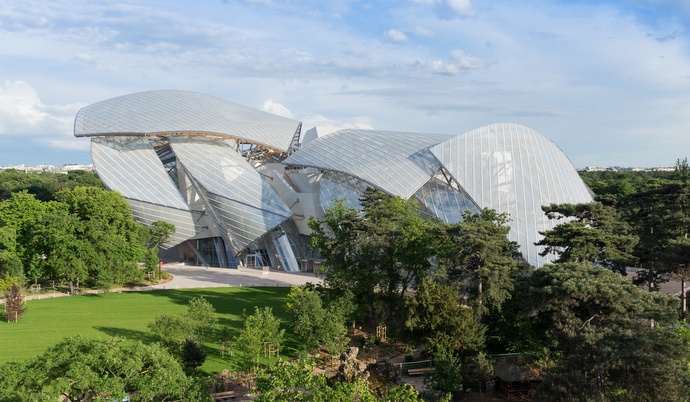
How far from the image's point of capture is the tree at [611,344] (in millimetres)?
15469

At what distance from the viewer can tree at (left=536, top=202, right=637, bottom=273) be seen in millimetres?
26953

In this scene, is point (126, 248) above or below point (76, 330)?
above

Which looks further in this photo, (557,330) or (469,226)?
(469,226)

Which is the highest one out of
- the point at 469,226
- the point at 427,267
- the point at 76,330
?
the point at 469,226

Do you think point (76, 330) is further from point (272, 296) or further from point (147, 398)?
point (147, 398)

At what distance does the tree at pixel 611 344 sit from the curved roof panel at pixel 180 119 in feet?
132

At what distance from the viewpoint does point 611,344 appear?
15.9 meters

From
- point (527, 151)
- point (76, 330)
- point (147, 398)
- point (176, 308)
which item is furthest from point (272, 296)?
point (147, 398)

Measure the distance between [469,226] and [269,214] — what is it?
87.1 feet

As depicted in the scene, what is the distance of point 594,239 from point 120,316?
991 inches

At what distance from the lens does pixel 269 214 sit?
49500mm

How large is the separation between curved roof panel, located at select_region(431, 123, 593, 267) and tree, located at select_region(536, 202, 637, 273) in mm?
7204

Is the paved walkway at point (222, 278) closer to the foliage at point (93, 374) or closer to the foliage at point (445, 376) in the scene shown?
the foliage at point (445, 376)

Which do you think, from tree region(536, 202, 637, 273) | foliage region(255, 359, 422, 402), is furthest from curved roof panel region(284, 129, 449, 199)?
foliage region(255, 359, 422, 402)
